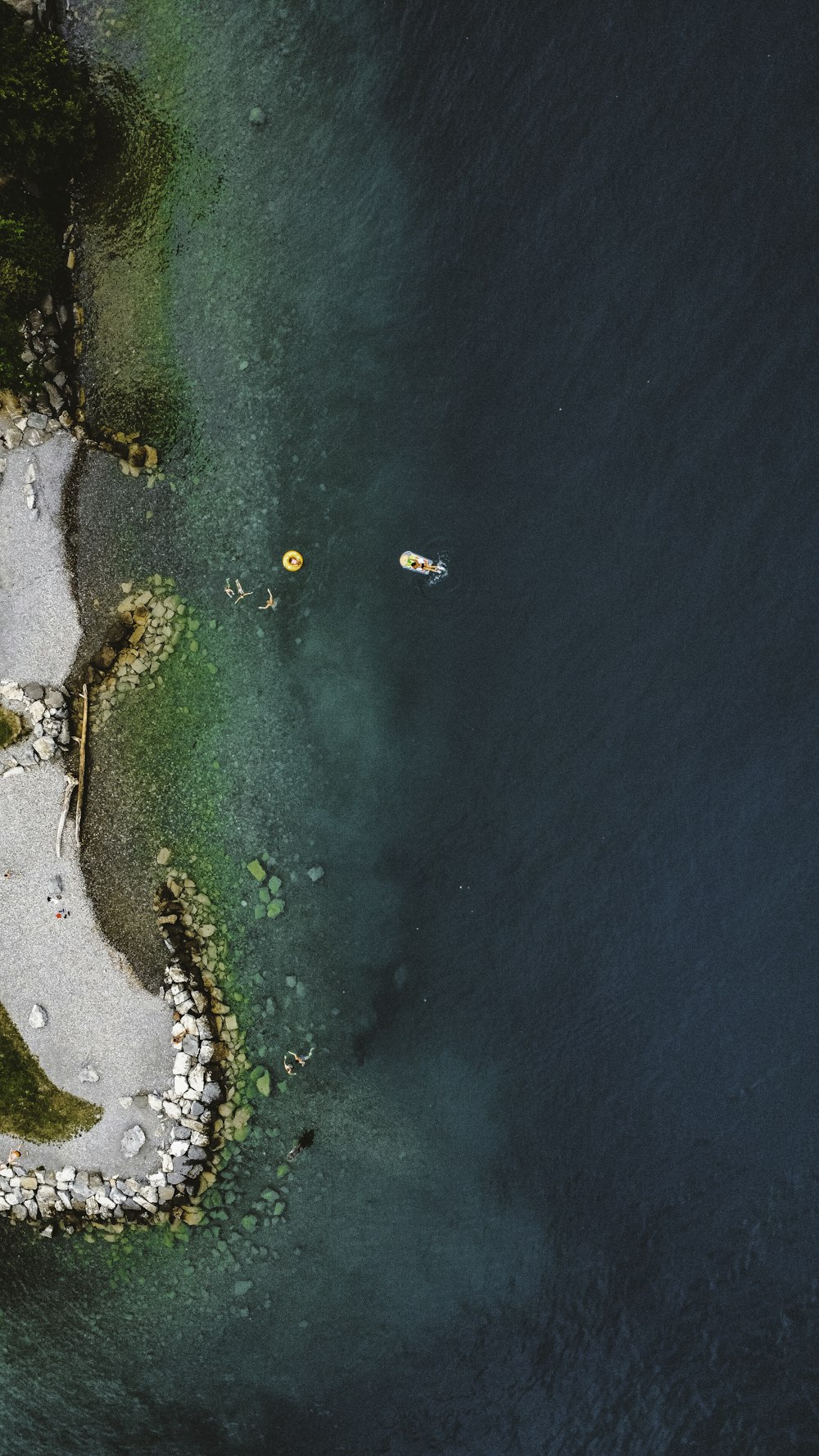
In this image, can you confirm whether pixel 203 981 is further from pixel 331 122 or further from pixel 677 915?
pixel 331 122

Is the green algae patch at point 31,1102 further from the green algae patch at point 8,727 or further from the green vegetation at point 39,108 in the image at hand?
the green vegetation at point 39,108

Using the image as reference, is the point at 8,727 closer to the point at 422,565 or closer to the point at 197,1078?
the point at 197,1078

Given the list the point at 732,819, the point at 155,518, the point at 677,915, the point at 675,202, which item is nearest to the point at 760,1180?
the point at 677,915

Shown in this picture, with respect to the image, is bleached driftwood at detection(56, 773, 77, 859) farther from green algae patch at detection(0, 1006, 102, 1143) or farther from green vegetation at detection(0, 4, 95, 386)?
green vegetation at detection(0, 4, 95, 386)

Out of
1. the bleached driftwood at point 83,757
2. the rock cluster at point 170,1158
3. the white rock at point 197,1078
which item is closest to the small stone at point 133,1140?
the rock cluster at point 170,1158

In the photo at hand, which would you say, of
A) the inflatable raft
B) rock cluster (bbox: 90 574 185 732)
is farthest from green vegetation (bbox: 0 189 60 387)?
the inflatable raft

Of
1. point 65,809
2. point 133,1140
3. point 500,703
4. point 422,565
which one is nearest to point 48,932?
point 65,809
